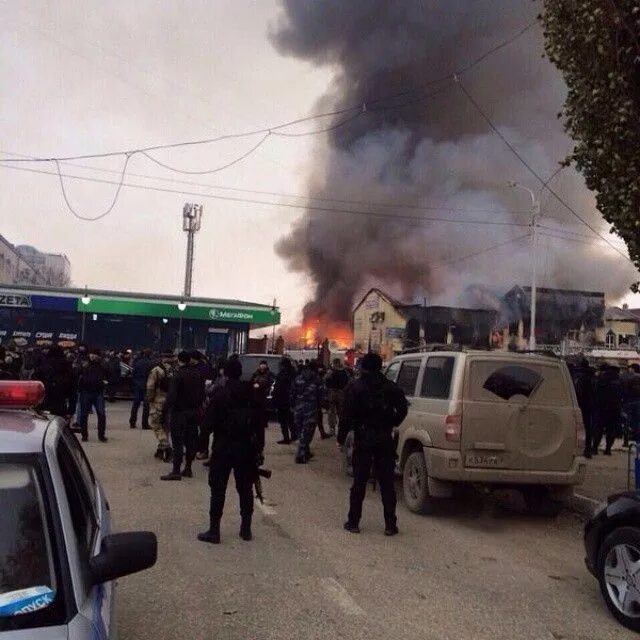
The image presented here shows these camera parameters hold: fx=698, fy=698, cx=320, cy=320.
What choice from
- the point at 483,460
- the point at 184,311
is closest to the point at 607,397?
the point at 483,460

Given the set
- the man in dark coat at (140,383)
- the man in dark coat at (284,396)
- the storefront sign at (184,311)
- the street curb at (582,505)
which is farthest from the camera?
the storefront sign at (184,311)

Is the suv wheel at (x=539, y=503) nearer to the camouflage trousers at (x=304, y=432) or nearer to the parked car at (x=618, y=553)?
the parked car at (x=618, y=553)

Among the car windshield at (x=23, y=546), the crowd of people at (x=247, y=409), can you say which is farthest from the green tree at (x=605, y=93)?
the car windshield at (x=23, y=546)

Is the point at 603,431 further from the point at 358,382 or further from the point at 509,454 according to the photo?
the point at 358,382

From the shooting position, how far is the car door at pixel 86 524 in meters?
2.07

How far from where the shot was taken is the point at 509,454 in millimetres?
6641

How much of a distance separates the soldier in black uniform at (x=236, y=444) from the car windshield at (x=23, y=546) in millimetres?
3619

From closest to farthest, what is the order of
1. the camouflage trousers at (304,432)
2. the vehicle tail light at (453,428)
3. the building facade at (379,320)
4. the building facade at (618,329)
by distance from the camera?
the vehicle tail light at (453,428) → the camouflage trousers at (304,432) → the building facade at (379,320) → the building facade at (618,329)

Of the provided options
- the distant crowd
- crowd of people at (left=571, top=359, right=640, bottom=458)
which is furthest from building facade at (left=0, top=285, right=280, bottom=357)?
crowd of people at (left=571, top=359, right=640, bottom=458)

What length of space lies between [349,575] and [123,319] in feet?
72.9

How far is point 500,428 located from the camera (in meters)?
6.64

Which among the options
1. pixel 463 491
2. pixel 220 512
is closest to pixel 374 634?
pixel 220 512

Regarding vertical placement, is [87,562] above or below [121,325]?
below

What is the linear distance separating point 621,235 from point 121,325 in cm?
2082
